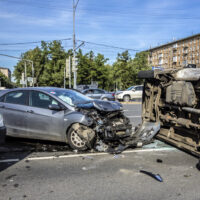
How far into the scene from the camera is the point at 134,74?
41375 millimetres

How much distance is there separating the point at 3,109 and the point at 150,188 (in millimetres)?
4310

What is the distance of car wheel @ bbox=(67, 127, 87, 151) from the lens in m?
5.24

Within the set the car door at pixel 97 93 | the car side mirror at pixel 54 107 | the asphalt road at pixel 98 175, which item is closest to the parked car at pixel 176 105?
the asphalt road at pixel 98 175

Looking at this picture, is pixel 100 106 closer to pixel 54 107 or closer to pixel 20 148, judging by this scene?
pixel 54 107

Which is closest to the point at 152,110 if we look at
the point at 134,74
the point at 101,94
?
the point at 101,94

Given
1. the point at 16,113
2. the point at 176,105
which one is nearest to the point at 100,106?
the point at 176,105

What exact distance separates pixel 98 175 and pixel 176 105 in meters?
2.33

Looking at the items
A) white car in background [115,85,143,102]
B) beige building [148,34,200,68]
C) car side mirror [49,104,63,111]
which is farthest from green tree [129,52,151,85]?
car side mirror [49,104,63,111]

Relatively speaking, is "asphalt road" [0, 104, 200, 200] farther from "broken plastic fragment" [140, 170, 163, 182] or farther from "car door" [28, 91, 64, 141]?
"car door" [28, 91, 64, 141]

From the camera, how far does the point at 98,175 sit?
3.90 meters

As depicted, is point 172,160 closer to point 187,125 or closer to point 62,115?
point 187,125

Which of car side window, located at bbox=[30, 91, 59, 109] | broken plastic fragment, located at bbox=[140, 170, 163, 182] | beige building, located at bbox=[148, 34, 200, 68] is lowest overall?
broken plastic fragment, located at bbox=[140, 170, 163, 182]

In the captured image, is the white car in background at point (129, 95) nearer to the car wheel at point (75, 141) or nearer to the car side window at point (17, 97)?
the car side window at point (17, 97)

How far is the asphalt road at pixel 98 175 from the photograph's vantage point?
3.21 metres
